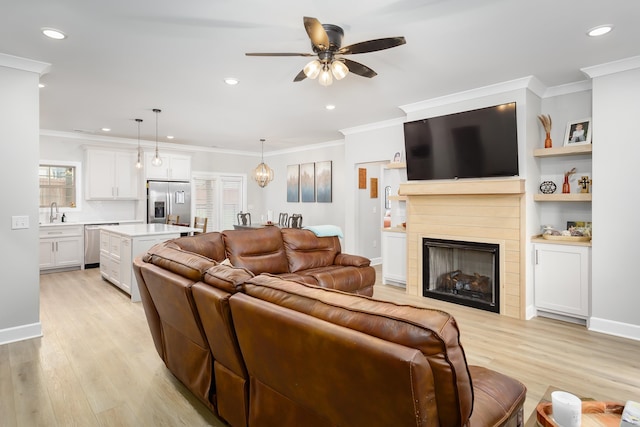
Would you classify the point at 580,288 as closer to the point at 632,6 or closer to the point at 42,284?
the point at 632,6

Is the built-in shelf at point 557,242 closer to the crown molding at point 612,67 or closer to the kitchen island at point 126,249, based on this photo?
the crown molding at point 612,67

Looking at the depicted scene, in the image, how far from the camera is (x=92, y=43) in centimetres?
305

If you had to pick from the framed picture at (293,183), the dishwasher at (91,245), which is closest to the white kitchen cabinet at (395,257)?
the framed picture at (293,183)

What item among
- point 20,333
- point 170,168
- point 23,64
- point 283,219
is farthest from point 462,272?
point 170,168

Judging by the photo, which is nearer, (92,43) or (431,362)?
(431,362)

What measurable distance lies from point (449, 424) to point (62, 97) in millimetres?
5558

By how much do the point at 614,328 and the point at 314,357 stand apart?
3.81 m

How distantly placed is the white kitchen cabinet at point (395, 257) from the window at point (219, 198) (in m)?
4.67

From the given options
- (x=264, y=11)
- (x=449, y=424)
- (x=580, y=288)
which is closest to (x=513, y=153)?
(x=580, y=288)

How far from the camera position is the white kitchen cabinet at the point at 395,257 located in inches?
214

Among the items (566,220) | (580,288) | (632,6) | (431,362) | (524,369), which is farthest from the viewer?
(566,220)

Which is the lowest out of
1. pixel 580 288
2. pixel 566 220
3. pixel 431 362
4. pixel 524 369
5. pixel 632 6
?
pixel 524 369

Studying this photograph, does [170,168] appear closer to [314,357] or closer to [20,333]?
[20,333]

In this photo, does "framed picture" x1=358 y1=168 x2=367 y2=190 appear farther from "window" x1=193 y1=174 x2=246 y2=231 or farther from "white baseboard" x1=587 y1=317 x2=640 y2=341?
"white baseboard" x1=587 y1=317 x2=640 y2=341
